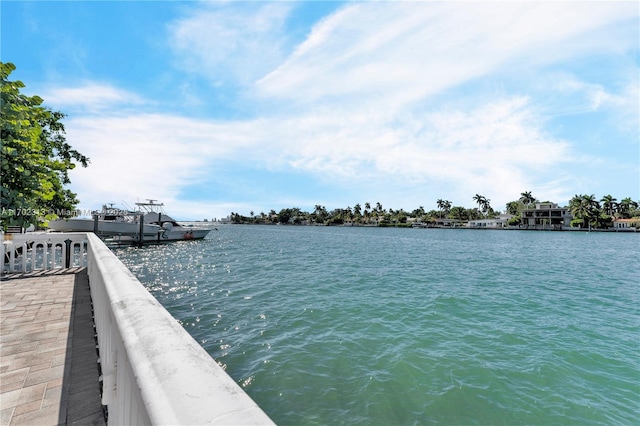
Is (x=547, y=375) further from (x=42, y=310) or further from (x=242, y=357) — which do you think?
(x=42, y=310)

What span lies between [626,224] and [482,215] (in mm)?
47089

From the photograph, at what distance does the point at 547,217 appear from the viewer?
9438 cm

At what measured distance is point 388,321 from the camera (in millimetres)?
8508

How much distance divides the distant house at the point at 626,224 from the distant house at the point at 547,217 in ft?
34.1

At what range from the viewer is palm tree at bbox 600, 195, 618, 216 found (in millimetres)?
94312

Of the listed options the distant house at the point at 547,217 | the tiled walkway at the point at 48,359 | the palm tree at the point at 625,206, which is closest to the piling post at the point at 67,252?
the tiled walkway at the point at 48,359

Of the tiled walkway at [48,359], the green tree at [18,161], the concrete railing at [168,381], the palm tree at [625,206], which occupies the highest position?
the palm tree at [625,206]

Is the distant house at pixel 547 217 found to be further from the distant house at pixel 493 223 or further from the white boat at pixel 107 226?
the white boat at pixel 107 226

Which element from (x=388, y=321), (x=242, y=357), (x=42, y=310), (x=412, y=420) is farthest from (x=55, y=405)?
(x=388, y=321)

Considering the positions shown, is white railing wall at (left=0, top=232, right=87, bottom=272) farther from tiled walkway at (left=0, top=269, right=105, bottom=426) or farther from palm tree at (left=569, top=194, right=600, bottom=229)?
palm tree at (left=569, top=194, right=600, bottom=229)

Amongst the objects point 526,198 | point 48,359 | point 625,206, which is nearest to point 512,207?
point 526,198

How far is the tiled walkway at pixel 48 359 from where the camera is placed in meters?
2.56

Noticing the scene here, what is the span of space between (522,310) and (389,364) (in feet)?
22.5

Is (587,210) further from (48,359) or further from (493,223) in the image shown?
(48,359)
